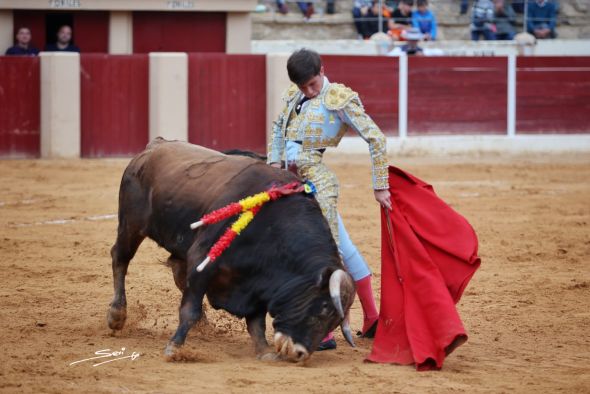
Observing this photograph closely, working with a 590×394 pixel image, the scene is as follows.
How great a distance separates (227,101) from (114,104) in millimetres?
1262

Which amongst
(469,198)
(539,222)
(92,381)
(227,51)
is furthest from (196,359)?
(227,51)

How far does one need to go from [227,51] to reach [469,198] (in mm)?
5426

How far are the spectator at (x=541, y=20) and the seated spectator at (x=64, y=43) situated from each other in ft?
A: 22.6

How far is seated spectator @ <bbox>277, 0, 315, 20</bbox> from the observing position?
607 inches

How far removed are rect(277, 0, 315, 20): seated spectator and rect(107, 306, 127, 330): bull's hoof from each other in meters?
11.3

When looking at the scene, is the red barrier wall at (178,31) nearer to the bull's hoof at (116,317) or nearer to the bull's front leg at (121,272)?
the bull's front leg at (121,272)

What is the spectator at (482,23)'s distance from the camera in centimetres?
1552

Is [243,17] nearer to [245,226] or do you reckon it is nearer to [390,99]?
[390,99]

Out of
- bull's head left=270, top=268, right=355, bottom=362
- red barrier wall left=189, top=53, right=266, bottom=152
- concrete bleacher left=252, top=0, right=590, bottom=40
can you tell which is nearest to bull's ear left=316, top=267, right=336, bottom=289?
bull's head left=270, top=268, right=355, bottom=362

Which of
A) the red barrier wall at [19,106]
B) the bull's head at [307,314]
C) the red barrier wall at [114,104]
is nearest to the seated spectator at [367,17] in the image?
the red barrier wall at [114,104]

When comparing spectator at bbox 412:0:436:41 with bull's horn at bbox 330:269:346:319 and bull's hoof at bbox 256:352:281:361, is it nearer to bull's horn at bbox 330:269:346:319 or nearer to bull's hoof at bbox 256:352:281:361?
bull's hoof at bbox 256:352:281:361

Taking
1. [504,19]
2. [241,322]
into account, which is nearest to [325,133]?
[241,322]

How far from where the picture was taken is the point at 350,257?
14.3ft

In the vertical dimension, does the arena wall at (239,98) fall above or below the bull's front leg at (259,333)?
above
